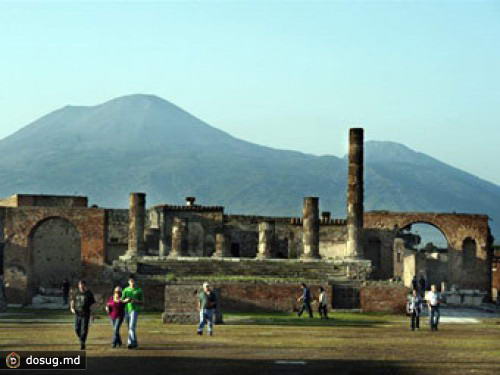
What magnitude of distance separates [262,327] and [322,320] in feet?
18.8

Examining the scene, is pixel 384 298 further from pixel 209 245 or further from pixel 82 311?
pixel 209 245

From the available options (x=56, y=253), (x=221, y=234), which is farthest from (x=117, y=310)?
(x=221, y=234)

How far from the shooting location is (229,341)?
25.2m

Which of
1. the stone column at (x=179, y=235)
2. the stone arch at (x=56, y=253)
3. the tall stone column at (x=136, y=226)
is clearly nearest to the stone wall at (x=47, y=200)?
the stone arch at (x=56, y=253)

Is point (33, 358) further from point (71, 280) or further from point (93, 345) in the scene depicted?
point (71, 280)

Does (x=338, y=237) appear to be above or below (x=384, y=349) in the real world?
above

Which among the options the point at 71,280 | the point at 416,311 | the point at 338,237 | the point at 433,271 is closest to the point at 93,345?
the point at 416,311

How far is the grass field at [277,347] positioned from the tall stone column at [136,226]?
2408 centimetres

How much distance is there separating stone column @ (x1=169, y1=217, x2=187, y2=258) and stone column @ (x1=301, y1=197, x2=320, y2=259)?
6787 mm

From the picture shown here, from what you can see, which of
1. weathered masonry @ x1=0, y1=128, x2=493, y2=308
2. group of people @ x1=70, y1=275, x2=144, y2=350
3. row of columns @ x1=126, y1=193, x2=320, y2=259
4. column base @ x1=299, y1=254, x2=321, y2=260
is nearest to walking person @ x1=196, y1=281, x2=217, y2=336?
group of people @ x1=70, y1=275, x2=144, y2=350

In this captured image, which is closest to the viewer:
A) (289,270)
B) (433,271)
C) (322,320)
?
(322,320)

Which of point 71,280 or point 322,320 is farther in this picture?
point 71,280

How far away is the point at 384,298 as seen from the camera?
4419 cm

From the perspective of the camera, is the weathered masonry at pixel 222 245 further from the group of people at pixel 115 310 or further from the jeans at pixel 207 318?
the group of people at pixel 115 310
